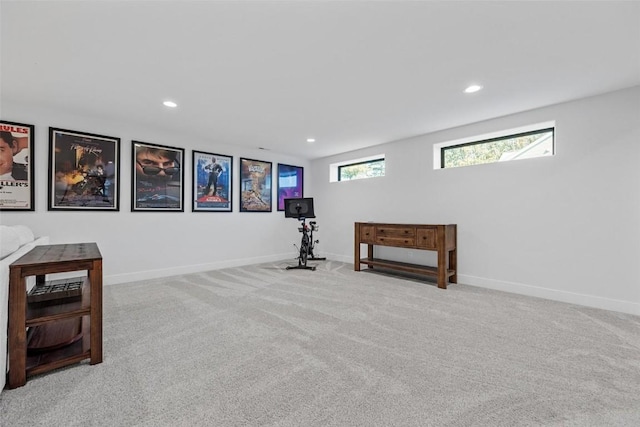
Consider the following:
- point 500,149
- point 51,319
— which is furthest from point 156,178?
point 500,149

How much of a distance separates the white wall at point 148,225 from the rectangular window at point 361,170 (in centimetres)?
147

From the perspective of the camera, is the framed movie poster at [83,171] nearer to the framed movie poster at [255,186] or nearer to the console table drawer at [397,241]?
the framed movie poster at [255,186]

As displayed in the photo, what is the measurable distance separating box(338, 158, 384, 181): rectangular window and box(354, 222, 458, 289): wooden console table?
4.33ft

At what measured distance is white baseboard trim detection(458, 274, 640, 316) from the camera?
117 inches

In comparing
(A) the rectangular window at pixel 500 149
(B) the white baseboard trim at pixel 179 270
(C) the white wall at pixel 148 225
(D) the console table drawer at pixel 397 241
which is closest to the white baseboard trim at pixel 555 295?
(D) the console table drawer at pixel 397 241

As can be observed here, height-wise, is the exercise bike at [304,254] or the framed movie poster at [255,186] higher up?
the framed movie poster at [255,186]

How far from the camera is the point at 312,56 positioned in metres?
2.34

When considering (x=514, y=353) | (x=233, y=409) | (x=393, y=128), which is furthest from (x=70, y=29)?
(x=514, y=353)

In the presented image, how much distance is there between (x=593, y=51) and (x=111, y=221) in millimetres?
5710

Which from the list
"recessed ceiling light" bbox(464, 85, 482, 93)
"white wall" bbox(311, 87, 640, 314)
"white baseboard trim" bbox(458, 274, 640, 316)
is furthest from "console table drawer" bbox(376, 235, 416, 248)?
"recessed ceiling light" bbox(464, 85, 482, 93)

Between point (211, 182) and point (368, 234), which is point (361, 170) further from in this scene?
point (211, 182)

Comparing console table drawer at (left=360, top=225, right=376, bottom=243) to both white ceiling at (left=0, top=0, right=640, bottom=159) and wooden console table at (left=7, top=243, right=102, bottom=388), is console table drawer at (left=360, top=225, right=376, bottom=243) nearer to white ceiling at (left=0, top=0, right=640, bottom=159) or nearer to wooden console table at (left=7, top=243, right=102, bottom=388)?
white ceiling at (left=0, top=0, right=640, bottom=159)

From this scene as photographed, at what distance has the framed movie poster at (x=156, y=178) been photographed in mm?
4250

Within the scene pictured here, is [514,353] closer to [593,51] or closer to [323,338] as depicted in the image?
[323,338]
